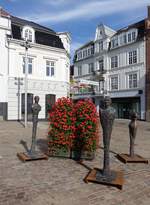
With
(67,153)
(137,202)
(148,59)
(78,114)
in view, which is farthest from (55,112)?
(148,59)

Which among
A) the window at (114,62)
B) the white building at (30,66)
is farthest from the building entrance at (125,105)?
the white building at (30,66)

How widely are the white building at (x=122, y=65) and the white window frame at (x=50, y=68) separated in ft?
36.3

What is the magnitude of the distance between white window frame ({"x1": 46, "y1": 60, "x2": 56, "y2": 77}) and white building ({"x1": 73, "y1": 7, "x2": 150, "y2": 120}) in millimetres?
11074

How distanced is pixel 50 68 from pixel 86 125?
16014 mm

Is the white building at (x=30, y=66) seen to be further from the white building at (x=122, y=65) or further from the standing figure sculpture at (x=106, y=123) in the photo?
the standing figure sculpture at (x=106, y=123)

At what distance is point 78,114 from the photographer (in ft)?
20.8

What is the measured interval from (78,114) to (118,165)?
6.17 feet

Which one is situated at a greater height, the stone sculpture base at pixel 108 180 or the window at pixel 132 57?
the window at pixel 132 57

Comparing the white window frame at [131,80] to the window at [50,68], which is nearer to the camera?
the window at [50,68]

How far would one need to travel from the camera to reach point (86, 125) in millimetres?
6141

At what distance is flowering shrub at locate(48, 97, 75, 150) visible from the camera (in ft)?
20.9

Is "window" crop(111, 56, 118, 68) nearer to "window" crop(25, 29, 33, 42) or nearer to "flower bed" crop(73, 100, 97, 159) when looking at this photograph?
"window" crop(25, 29, 33, 42)

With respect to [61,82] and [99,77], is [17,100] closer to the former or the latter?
[61,82]

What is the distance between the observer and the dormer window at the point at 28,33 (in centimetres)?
2030
